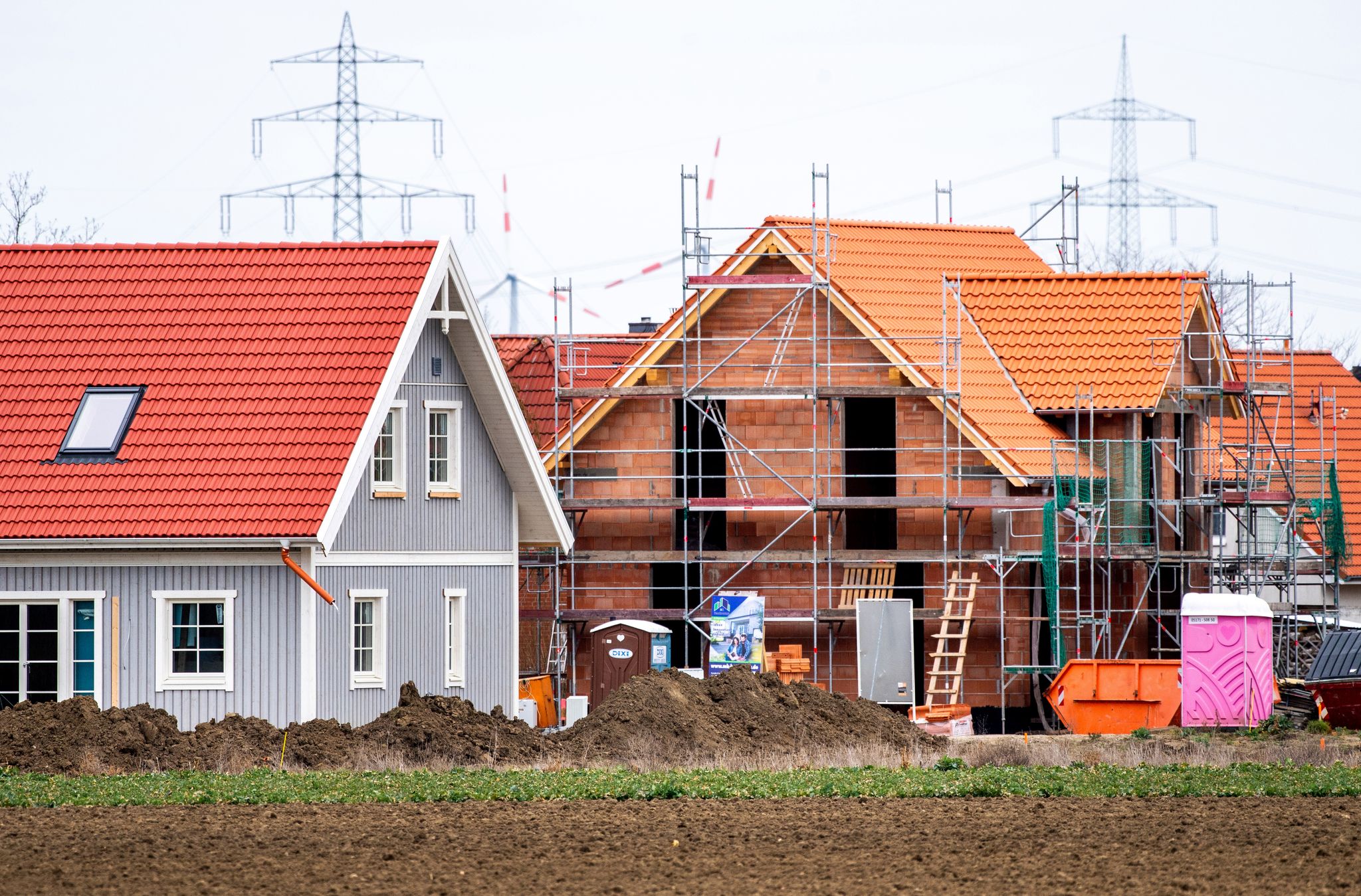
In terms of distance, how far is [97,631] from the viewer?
2259cm

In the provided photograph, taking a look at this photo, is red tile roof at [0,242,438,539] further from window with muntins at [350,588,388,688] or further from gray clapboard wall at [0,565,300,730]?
window with muntins at [350,588,388,688]

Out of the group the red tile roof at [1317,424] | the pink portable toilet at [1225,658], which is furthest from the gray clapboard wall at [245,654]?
the red tile roof at [1317,424]

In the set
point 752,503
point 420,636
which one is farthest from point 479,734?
point 752,503

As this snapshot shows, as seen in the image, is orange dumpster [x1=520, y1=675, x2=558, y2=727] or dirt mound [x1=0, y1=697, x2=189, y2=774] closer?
dirt mound [x1=0, y1=697, x2=189, y2=774]

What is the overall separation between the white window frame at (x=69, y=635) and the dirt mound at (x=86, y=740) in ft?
4.26

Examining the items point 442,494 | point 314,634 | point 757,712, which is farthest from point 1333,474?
point 314,634

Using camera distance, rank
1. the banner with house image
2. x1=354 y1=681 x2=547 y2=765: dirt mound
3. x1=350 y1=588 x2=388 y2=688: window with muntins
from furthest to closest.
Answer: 1. the banner with house image
2. x1=350 y1=588 x2=388 y2=688: window with muntins
3. x1=354 y1=681 x2=547 y2=765: dirt mound

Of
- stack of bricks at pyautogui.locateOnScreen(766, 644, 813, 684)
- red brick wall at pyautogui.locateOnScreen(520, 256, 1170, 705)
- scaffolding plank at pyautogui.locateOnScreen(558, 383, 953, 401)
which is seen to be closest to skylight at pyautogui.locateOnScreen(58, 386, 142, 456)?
scaffolding plank at pyautogui.locateOnScreen(558, 383, 953, 401)

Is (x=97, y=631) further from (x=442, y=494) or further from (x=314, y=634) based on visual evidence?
(x=442, y=494)

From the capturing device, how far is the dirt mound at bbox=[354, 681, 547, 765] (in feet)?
71.8

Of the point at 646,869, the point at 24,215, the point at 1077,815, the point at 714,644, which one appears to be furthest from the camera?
the point at 24,215

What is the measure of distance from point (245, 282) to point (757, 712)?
8242 millimetres

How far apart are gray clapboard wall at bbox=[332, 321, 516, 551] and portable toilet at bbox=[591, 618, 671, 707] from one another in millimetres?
2702

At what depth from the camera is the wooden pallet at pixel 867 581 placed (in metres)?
30.3
